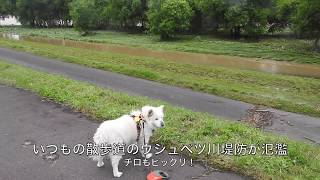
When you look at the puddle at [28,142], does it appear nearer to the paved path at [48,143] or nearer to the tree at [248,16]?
the paved path at [48,143]

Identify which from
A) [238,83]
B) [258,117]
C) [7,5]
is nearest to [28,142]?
[258,117]

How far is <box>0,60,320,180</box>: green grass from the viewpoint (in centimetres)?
761

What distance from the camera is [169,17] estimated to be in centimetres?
4756

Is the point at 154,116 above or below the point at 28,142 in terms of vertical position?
above

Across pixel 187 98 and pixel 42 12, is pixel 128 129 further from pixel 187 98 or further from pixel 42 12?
pixel 42 12

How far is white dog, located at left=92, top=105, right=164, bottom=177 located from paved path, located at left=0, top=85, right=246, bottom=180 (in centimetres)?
50

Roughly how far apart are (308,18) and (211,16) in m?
17.2

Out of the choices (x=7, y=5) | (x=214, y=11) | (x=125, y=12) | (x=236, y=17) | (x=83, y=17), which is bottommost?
(x=236, y=17)

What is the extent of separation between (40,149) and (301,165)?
571 cm

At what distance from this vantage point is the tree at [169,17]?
4700 cm

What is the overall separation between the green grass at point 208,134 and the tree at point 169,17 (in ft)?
110

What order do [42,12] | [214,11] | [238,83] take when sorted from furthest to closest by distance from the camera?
[42,12] → [214,11] → [238,83]

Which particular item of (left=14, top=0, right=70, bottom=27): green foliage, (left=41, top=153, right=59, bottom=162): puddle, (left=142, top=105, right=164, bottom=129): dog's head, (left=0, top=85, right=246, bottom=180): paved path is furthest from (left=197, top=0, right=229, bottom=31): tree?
(left=142, top=105, right=164, bottom=129): dog's head

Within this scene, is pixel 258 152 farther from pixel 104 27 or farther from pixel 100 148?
pixel 104 27
